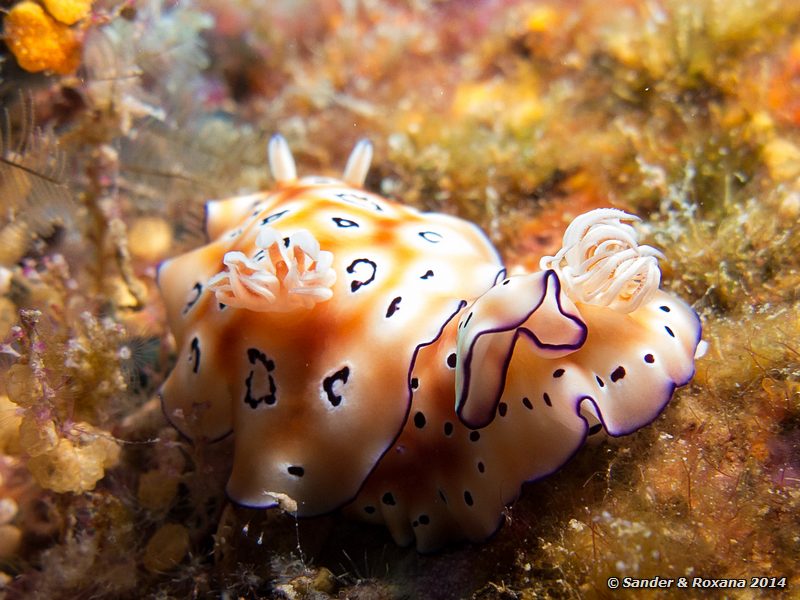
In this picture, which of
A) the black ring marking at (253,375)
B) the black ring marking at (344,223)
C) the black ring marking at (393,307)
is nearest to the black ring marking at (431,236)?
the black ring marking at (344,223)

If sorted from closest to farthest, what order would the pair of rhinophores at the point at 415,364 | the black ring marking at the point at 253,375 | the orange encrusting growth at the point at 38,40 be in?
1. the pair of rhinophores at the point at 415,364
2. the black ring marking at the point at 253,375
3. the orange encrusting growth at the point at 38,40

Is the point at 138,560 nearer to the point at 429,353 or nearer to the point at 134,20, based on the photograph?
the point at 429,353

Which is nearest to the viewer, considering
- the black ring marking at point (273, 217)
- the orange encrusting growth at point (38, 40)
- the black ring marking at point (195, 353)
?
the black ring marking at point (195, 353)

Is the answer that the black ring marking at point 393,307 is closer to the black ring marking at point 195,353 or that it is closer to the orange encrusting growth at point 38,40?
the black ring marking at point 195,353

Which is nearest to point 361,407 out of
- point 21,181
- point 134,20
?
point 21,181

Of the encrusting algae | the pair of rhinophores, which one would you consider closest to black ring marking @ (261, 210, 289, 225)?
the pair of rhinophores

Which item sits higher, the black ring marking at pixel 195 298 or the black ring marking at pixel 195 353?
the black ring marking at pixel 195 298
